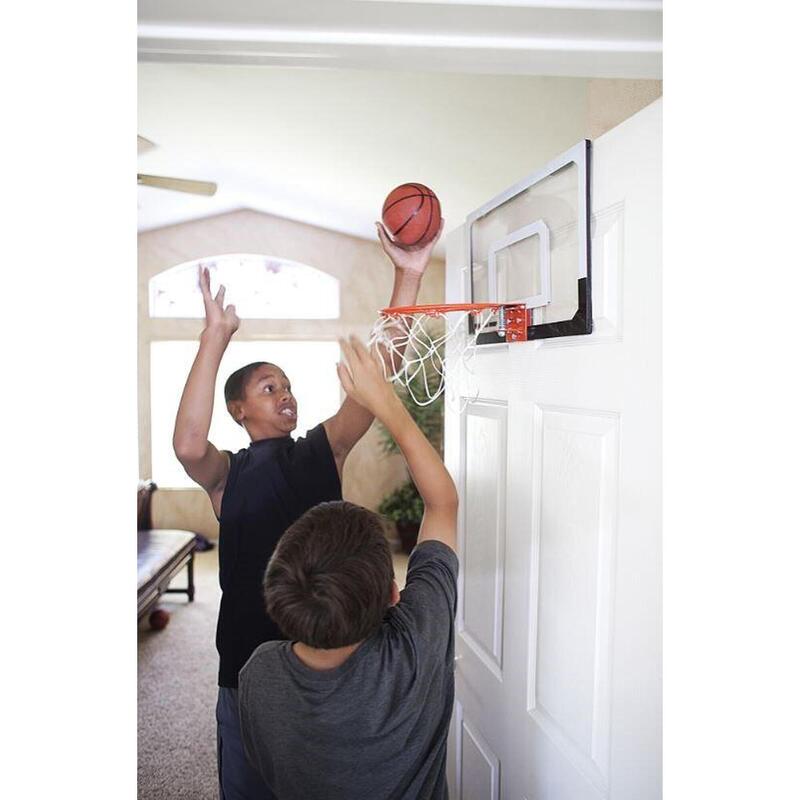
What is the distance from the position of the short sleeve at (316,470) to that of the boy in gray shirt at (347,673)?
1.61ft

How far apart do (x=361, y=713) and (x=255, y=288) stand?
628cm

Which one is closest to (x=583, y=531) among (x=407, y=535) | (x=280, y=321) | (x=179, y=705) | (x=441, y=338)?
(x=441, y=338)

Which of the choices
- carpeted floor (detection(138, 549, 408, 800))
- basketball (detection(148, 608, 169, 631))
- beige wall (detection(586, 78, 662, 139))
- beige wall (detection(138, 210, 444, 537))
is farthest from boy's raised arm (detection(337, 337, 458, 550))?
beige wall (detection(138, 210, 444, 537))

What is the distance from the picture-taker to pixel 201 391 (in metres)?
1.57

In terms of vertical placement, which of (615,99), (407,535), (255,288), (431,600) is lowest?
(407,535)

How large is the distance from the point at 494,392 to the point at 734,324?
101 centimetres

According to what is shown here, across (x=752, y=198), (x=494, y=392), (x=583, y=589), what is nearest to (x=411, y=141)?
(x=494, y=392)

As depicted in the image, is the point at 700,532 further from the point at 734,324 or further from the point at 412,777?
the point at 412,777

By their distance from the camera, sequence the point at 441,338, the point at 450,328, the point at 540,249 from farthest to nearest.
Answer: the point at 450,328 → the point at 441,338 → the point at 540,249

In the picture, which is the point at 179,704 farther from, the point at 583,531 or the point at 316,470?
the point at 583,531

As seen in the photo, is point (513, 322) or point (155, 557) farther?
point (155, 557)

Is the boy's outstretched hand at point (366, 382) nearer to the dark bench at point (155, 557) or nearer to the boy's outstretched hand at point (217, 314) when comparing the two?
the boy's outstretched hand at point (217, 314)

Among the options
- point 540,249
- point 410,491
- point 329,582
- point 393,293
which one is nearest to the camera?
point 329,582

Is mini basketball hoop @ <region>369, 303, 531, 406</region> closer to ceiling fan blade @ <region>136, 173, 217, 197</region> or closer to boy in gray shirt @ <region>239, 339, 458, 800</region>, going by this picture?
boy in gray shirt @ <region>239, 339, 458, 800</region>
